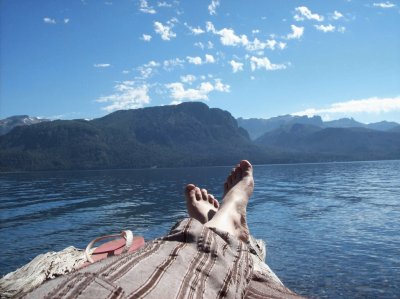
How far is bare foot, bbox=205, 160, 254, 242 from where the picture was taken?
3553 mm

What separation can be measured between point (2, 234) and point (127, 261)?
2139cm

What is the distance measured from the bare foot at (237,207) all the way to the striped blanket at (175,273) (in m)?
0.95

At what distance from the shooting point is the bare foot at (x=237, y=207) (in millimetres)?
3553

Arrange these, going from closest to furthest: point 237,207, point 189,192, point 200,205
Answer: point 237,207 → point 200,205 → point 189,192

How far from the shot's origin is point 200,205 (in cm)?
564

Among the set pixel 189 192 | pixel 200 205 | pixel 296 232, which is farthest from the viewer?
pixel 296 232

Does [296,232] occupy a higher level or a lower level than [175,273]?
lower

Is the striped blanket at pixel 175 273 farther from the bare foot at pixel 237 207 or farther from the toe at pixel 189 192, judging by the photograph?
the toe at pixel 189 192

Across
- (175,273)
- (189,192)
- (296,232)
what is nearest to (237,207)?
(189,192)

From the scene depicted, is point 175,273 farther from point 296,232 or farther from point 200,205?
point 296,232

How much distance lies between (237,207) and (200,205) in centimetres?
141

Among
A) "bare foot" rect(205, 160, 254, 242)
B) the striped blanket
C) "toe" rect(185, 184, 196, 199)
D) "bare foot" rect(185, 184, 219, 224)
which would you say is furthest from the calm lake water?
the striped blanket

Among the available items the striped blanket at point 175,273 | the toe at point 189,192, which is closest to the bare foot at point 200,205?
the toe at point 189,192

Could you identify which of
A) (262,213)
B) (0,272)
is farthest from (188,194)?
(262,213)
